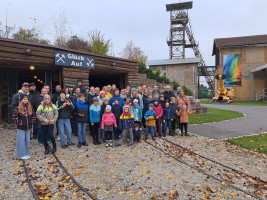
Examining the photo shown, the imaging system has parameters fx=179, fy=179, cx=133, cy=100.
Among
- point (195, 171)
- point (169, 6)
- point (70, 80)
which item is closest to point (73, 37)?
point (70, 80)

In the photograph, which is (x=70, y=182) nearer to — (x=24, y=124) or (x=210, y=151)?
(x=24, y=124)

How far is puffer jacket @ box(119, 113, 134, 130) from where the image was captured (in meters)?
6.82

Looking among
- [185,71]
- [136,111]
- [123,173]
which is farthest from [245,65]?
[123,173]

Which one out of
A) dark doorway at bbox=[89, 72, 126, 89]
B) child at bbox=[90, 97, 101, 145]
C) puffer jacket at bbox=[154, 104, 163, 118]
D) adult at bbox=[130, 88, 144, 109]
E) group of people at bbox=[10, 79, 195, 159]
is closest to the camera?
group of people at bbox=[10, 79, 195, 159]

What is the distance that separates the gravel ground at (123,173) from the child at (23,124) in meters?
0.28

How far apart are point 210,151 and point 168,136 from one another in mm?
2090

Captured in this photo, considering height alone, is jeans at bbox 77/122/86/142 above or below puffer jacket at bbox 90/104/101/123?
below

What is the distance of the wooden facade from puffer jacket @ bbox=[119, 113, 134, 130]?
3.91 m

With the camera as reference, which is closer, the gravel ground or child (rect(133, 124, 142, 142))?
the gravel ground

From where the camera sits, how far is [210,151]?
6.37 meters

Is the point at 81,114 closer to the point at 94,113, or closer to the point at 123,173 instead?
the point at 94,113

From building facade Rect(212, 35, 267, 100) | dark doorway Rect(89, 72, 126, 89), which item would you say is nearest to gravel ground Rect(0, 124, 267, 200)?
dark doorway Rect(89, 72, 126, 89)

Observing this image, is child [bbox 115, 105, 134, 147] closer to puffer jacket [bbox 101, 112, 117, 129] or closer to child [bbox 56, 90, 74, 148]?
puffer jacket [bbox 101, 112, 117, 129]

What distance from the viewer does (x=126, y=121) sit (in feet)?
22.3
